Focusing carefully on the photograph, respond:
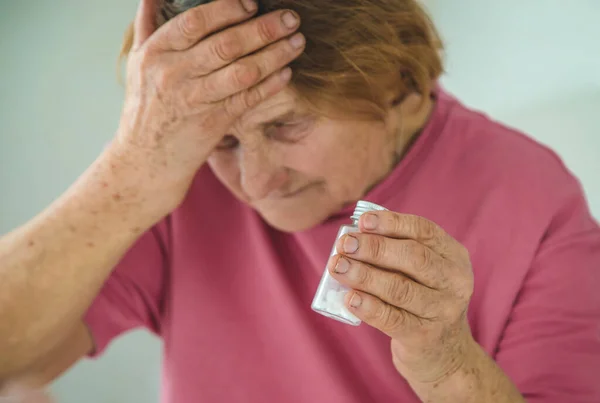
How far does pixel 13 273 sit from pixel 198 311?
27 centimetres

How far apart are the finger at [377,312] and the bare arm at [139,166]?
270mm

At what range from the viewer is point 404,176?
79 cm

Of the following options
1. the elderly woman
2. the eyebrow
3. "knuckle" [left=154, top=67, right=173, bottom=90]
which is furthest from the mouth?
"knuckle" [left=154, top=67, right=173, bottom=90]

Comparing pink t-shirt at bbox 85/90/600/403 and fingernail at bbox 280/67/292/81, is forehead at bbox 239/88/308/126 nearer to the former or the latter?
fingernail at bbox 280/67/292/81

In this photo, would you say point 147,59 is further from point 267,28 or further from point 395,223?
point 395,223

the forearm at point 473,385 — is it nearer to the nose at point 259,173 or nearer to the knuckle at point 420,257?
the knuckle at point 420,257

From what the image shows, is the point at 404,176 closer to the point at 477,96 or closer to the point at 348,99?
the point at 348,99

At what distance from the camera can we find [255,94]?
63cm

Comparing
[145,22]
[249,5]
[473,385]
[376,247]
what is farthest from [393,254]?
[145,22]

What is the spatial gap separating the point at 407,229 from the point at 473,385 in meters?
0.22

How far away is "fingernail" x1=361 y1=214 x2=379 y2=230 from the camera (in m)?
0.47

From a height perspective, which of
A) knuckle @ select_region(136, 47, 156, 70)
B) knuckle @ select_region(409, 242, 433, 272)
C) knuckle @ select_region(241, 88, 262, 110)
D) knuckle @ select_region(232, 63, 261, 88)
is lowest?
knuckle @ select_region(409, 242, 433, 272)

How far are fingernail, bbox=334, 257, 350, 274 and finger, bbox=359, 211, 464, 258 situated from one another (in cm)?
3

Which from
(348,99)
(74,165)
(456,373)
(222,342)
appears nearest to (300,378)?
(222,342)
